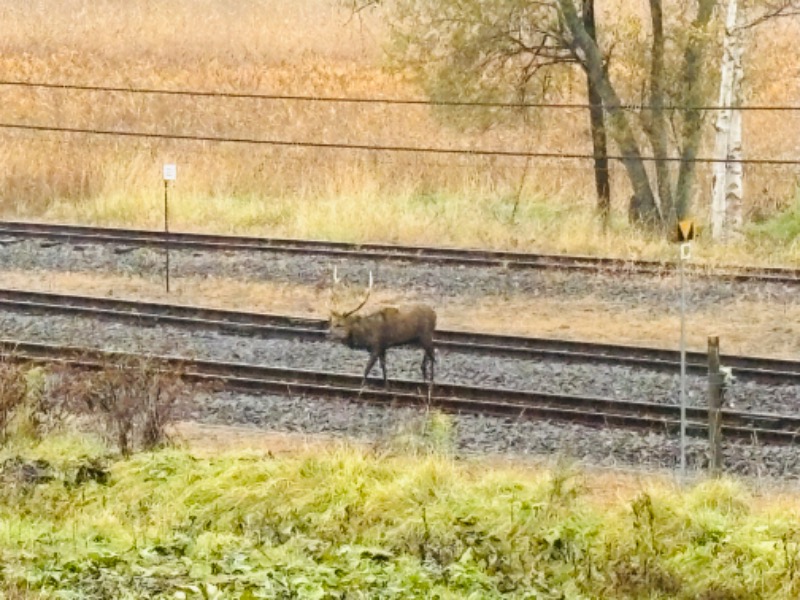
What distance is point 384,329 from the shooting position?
16266mm

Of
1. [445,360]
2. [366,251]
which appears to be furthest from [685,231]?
[366,251]

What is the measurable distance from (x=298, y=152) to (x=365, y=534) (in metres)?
22.9

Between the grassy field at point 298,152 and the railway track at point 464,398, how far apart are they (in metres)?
8.71

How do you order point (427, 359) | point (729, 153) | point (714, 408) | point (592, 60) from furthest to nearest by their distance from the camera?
1. point (592, 60)
2. point (729, 153)
3. point (427, 359)
4. point (714, 408)

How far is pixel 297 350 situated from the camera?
18.3 meters

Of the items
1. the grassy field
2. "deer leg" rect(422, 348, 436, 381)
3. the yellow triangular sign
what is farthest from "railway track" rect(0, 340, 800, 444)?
the grassy field

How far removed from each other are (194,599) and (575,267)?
15.5m

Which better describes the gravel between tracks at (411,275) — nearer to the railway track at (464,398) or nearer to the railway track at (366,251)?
the railway track at (366,251)

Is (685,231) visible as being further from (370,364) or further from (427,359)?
(370,364)

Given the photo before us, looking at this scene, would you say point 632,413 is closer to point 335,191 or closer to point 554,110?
point 335,191

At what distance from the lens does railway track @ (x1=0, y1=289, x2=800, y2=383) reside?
17328mm

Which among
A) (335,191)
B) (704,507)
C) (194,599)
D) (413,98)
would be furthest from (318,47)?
(194,599)

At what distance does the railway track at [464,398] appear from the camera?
577 inches

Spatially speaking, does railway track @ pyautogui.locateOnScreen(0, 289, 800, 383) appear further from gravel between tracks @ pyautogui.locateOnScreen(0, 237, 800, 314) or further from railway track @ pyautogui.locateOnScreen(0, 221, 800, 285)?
railway track @ pyautogui.locateOnScreen(0, 221, 800, 285)
